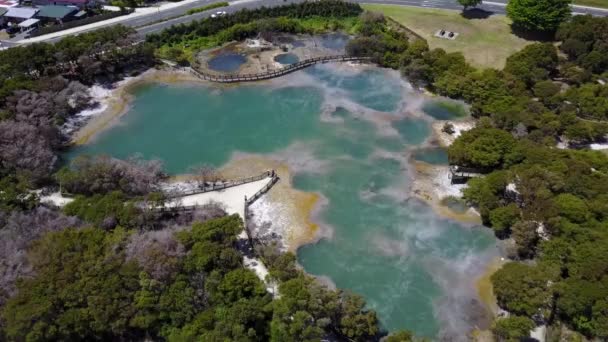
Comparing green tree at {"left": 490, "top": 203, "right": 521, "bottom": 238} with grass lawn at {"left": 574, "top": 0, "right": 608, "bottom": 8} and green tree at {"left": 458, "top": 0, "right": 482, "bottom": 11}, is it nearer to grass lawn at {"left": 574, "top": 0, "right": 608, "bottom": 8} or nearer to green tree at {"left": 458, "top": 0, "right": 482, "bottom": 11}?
green tree at {"left": 458, "top": 0, "right": 482, "bottom": 11}

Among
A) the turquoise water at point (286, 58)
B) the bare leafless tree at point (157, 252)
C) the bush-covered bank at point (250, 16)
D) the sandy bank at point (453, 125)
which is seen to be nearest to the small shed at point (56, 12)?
the bush-covered bank at point (250, 16)

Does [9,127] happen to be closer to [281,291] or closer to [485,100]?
[281,291]

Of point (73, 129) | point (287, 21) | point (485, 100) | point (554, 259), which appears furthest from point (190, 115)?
point (554, 259)

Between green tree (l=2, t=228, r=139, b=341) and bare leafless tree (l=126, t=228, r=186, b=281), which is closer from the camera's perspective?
green tree (l=2, t=228, r=139, b=341)

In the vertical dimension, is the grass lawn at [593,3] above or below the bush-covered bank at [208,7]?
below

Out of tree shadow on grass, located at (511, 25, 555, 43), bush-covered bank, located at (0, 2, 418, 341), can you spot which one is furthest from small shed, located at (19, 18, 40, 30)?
tree shadow on grass, located at (511, 25, 555, 43)

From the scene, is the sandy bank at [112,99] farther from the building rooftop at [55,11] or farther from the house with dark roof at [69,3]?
the house with dark roof at [69,3]

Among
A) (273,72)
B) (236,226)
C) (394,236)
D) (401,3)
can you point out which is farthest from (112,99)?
(401,3)
